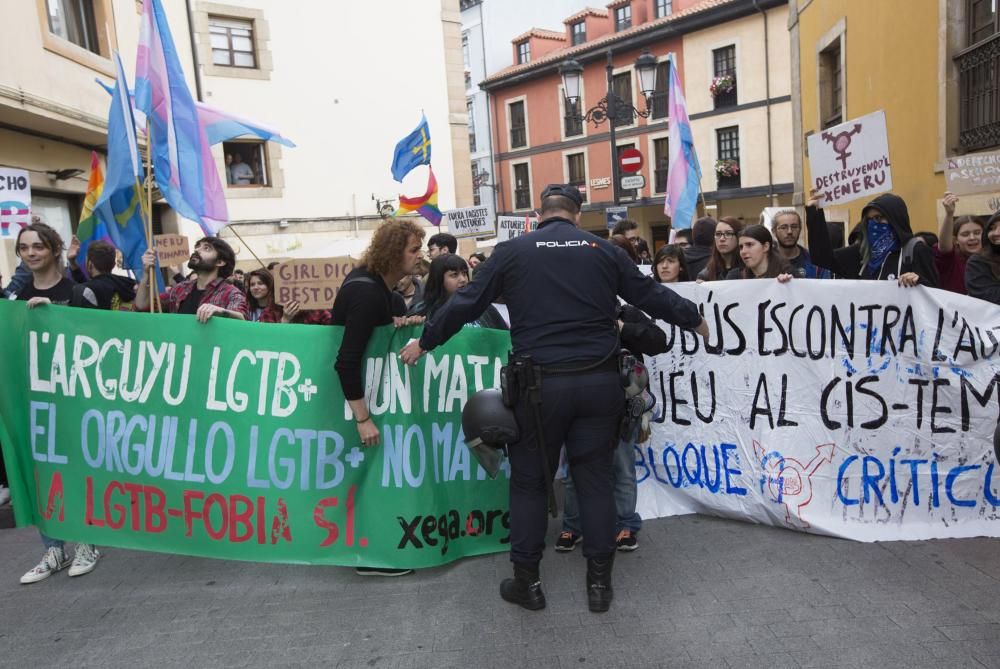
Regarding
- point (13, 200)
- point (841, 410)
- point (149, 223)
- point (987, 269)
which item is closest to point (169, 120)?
point (149, 223)

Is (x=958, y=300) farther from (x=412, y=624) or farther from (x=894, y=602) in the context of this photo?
(x=412, y=624)

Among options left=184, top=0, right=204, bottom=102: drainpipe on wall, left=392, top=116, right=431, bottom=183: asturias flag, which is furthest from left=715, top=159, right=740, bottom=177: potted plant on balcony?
left=392, top=116, right=431, bottom=183: asturias flag

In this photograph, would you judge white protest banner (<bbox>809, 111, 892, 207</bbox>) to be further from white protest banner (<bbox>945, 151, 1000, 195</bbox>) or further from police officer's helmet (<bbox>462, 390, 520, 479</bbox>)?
police officer's helmet (<bbox>462, 390, 520, 479</bbox>)

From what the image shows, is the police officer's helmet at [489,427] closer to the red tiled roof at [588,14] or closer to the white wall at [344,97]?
the white wall at [344,97]

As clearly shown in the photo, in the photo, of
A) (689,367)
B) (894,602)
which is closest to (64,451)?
(689,367)

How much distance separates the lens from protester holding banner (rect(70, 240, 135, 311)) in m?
4.46

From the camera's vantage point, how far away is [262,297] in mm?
5676

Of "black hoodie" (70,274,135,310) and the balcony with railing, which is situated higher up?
the balcony with railing

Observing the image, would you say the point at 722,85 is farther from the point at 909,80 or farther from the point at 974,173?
the point at 974,173

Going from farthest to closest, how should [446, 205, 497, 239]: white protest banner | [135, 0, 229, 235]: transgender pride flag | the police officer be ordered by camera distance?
[446, 205, 497, 239]: white protest banner < [135, 0, 229, 235]: transgender pride flag < the police officer

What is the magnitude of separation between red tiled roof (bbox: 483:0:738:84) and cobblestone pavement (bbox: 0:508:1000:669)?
27540 mm

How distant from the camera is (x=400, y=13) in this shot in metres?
21.7

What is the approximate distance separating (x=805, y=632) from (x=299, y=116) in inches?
777

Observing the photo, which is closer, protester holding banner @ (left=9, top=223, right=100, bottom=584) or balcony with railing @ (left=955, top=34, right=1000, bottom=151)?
protester holding banner @ (left=9, top=223, right=100, bottom=584)
